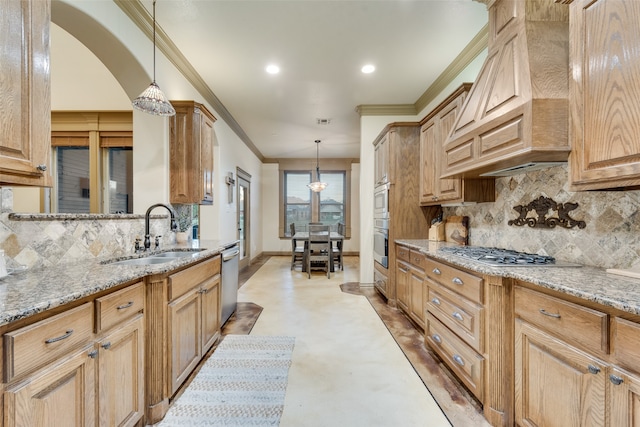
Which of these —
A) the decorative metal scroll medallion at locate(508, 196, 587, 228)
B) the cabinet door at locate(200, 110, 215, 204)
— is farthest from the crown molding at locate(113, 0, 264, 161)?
the decorative metal scroll medallion at locate(508, 196, 587, 228)

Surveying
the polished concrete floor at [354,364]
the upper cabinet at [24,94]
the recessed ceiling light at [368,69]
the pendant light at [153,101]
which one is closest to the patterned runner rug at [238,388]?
the polished concrete floor at [354,364]

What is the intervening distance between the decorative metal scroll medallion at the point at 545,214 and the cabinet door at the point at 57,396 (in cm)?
273

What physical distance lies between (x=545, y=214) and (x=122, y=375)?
281 centimetres

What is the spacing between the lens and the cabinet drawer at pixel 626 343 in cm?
95

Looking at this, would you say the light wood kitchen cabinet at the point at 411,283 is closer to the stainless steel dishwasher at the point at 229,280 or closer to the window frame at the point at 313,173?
the stainless steel dishwasher at the point at 229,280

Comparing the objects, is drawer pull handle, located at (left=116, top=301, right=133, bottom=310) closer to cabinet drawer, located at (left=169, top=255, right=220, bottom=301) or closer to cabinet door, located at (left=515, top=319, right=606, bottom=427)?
cabinet drawer, located at (left=169, top=255, right=220, bottom=301)

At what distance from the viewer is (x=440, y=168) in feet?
9.94

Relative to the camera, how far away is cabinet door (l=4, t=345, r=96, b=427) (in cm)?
87

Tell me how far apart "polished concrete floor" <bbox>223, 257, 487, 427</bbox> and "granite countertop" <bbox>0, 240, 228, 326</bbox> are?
120 cm

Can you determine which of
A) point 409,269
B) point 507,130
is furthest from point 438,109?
point 409,269

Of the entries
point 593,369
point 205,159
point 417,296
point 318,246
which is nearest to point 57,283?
point 205,159

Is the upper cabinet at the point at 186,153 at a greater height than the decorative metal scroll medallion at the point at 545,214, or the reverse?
the upper cabinet at the point at 186,153

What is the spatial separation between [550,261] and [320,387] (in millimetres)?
1751

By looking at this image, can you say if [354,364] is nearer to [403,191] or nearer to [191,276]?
[191,276]
